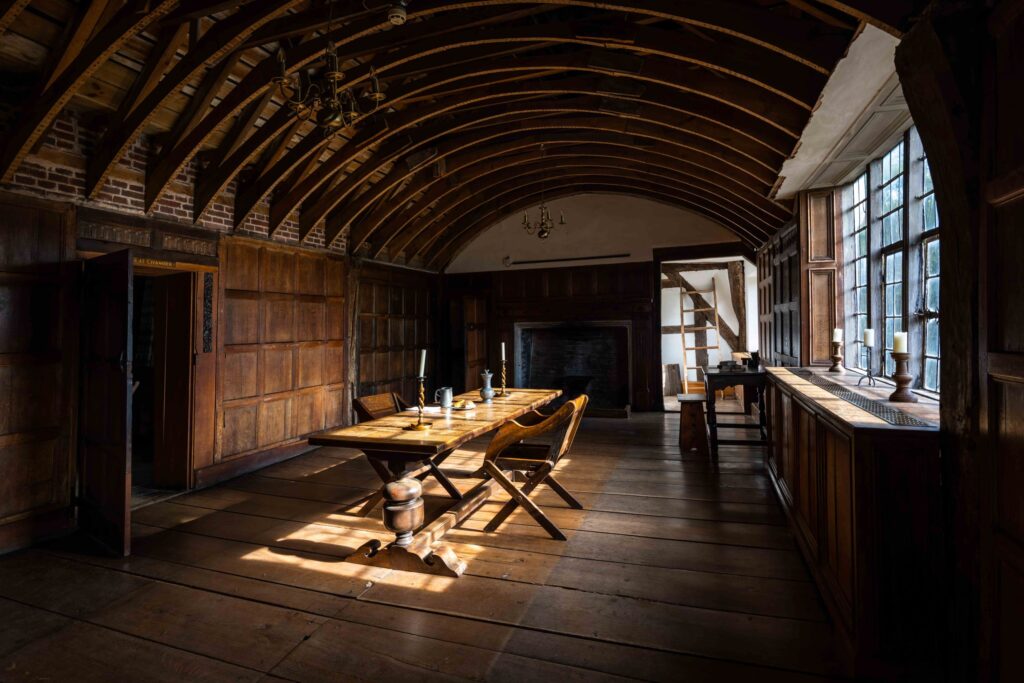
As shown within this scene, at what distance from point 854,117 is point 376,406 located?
3.96m

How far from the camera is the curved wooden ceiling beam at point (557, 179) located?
259 inches

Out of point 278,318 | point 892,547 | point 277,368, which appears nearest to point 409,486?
point 892,547

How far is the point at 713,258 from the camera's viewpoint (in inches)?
319

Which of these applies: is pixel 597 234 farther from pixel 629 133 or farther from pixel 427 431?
pixel 427 431

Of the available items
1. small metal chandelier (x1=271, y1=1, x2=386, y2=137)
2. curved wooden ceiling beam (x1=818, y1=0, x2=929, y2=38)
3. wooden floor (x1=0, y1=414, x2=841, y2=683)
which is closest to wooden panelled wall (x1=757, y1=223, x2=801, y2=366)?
wooden floor (x1=0, y1=414, x2=841, y2=683)

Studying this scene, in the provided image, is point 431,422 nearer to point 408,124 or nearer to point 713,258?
point 408,124

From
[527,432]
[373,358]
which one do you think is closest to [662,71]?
[527,432]

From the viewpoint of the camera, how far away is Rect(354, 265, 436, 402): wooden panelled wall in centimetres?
726

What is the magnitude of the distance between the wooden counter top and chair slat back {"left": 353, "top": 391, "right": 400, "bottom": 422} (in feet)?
9.74

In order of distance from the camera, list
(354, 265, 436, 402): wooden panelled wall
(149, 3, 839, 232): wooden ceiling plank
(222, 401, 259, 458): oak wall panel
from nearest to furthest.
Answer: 1. (149, 3, 839, 232): wooden ceiling plank
2. (222, 401, 259, 458): oak wall panel
3. (354, 265, 436, 402): wooden panelled wall

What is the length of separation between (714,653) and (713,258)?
691 centimetres

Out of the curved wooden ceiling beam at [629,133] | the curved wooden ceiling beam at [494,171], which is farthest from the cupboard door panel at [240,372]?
the curved wooden ceiling beam at [494,171]

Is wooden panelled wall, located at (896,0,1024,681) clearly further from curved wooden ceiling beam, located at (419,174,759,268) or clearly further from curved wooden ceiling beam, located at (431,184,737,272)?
curved wooden ceiling beam, located at (431,184,737,272)

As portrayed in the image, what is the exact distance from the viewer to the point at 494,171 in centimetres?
679
